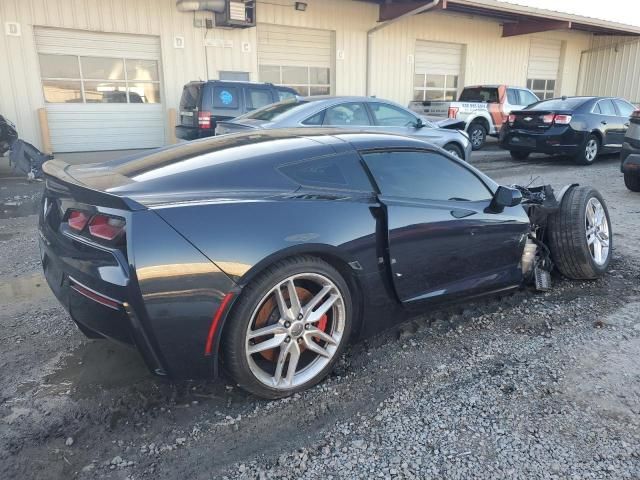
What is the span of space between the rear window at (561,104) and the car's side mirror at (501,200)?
905 cm

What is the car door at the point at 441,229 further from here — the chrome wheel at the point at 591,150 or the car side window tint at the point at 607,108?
the car side window tint at the point at 607,108

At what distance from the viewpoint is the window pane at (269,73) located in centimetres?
1477

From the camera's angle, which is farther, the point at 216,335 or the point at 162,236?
the point at 216,335

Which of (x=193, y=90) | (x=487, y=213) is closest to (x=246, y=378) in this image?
(x=487, y=213)

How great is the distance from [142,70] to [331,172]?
11792 mm

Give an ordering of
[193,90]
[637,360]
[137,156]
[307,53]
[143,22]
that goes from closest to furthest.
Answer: [637,360] → [137,156] → [193,90] → [143,22] → [307,53]

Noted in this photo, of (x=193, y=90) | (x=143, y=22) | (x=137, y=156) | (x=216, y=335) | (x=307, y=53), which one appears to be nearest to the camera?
(x=216, y=335)

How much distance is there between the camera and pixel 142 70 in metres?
13.0

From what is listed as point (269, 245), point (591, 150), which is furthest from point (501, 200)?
point (591, 150)

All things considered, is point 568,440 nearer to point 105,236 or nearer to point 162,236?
point 162,236

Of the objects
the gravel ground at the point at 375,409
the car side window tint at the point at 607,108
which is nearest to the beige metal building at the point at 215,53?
the car side window tint at the point at 607,108

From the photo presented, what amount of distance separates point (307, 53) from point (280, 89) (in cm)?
464

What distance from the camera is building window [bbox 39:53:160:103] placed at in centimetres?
1193

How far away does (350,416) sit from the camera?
2.60 m
